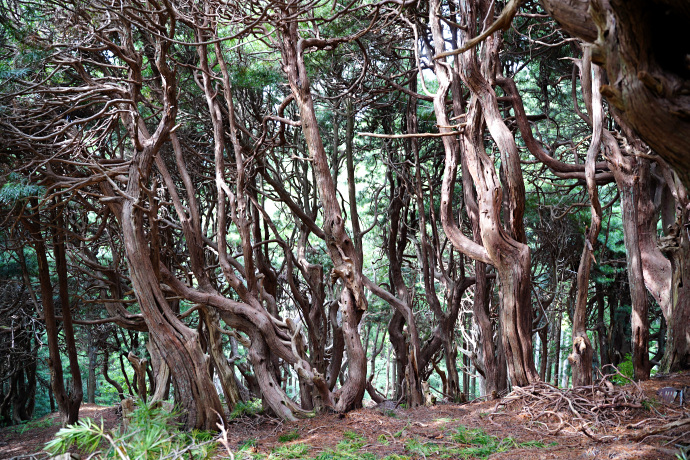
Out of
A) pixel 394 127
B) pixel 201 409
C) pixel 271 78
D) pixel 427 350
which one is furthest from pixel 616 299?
pixel 201 409

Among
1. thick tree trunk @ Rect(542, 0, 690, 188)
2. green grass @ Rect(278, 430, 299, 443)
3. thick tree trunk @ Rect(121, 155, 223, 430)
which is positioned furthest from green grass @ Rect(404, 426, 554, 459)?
thick tree trunk @ Rect(542, 0, 690, 188)

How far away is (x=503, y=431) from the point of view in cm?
446

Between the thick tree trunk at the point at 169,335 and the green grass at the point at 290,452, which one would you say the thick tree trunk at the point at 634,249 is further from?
the thick tree trunk at the point at 169,335

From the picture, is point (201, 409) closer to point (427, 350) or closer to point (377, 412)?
point (377, 412)

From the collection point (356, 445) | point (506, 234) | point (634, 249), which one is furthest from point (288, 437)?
point (634, 249)

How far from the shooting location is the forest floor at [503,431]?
11.6 feet

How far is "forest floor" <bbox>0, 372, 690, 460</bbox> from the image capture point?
354 cm

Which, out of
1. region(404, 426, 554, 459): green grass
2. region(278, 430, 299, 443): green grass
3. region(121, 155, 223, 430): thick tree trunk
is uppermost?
region(121, 155, 223, 430): thick tree trunk

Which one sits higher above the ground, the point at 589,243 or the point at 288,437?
the point at 589,243

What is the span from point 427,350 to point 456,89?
515 cm

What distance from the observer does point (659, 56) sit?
1859mm

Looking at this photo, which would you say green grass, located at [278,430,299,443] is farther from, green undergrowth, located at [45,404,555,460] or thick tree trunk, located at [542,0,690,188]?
thick tree trunk, located at [542,0,690,188]

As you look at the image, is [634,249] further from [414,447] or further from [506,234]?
[414,447]

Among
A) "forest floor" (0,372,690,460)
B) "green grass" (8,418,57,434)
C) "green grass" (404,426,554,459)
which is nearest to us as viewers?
"forest floor" (0,372,690,460)
